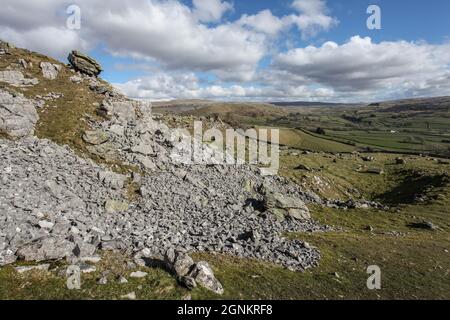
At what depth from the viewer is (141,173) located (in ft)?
115

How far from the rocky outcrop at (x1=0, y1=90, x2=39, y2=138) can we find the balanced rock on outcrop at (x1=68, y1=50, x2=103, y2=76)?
671 inches

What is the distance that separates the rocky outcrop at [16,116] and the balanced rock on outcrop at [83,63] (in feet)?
55.9

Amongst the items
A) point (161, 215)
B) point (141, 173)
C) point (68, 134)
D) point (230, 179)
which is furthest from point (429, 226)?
point (68, 134)

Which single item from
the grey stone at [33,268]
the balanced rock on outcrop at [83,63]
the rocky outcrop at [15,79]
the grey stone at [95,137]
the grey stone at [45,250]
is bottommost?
the grey stone at [33,268]

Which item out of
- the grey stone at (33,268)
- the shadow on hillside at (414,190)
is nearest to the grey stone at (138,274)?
the grey stone at (33,268)

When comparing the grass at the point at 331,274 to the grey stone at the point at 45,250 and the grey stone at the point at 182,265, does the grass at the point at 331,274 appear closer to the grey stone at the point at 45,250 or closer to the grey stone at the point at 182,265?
the grey stone at the point at 182,265

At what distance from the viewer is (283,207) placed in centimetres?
3447

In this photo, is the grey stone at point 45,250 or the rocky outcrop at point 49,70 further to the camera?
the rocky outcrop at point 49,70

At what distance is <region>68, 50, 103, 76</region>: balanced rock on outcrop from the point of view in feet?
174

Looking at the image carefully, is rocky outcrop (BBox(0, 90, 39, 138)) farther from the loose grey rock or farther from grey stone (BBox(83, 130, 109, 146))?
the loose grey rock

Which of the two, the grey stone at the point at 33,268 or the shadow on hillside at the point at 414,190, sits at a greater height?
the grey stone at the point at 33,268

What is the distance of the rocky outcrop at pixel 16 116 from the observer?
106 feet

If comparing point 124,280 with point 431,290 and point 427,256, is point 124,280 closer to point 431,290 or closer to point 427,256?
point 431,290
